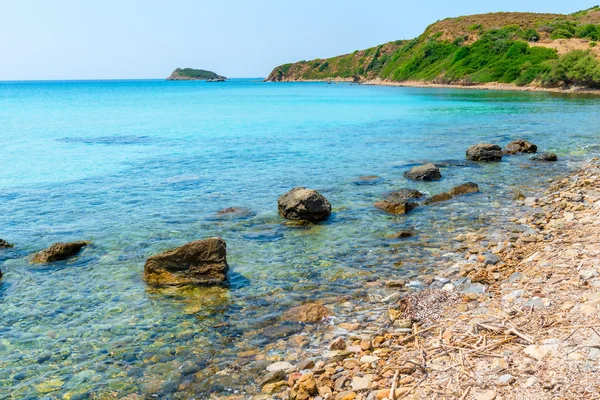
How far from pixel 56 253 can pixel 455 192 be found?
13.8 meters

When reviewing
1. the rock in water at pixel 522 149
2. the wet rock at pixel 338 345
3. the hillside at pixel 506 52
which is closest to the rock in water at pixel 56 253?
the wet rock at pixel 338 345

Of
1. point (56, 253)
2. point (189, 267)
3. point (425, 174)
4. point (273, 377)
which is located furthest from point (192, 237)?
point (425, 174)

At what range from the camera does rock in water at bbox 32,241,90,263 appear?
12.5 metres

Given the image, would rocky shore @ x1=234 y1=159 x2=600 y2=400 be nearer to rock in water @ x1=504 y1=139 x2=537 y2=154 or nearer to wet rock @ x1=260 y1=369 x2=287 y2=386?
wet rock @ x1=260 y1=369 x2=287 y2=386

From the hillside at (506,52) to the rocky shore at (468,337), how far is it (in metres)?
74.0

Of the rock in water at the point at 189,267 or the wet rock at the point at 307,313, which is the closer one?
the wet rock at the point at 307,313

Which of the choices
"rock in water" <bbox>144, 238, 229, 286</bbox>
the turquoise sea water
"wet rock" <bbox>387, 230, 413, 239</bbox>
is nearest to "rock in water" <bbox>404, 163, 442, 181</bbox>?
the turquoise sea water

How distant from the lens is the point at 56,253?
12.6 meters

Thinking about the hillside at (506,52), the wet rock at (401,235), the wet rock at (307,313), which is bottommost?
the wet rock at (401,235)

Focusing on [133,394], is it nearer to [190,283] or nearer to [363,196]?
[190,283]

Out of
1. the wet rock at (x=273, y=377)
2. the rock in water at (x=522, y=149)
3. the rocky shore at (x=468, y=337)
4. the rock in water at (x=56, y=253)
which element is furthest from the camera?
the rock in water at (x=522, y=149)

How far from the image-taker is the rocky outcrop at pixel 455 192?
1780 centimetres

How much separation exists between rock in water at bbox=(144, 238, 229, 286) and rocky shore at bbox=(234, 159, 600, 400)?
128 inches

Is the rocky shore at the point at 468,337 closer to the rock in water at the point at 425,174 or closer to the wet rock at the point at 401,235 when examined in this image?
the wet rock at the point at 401,235
